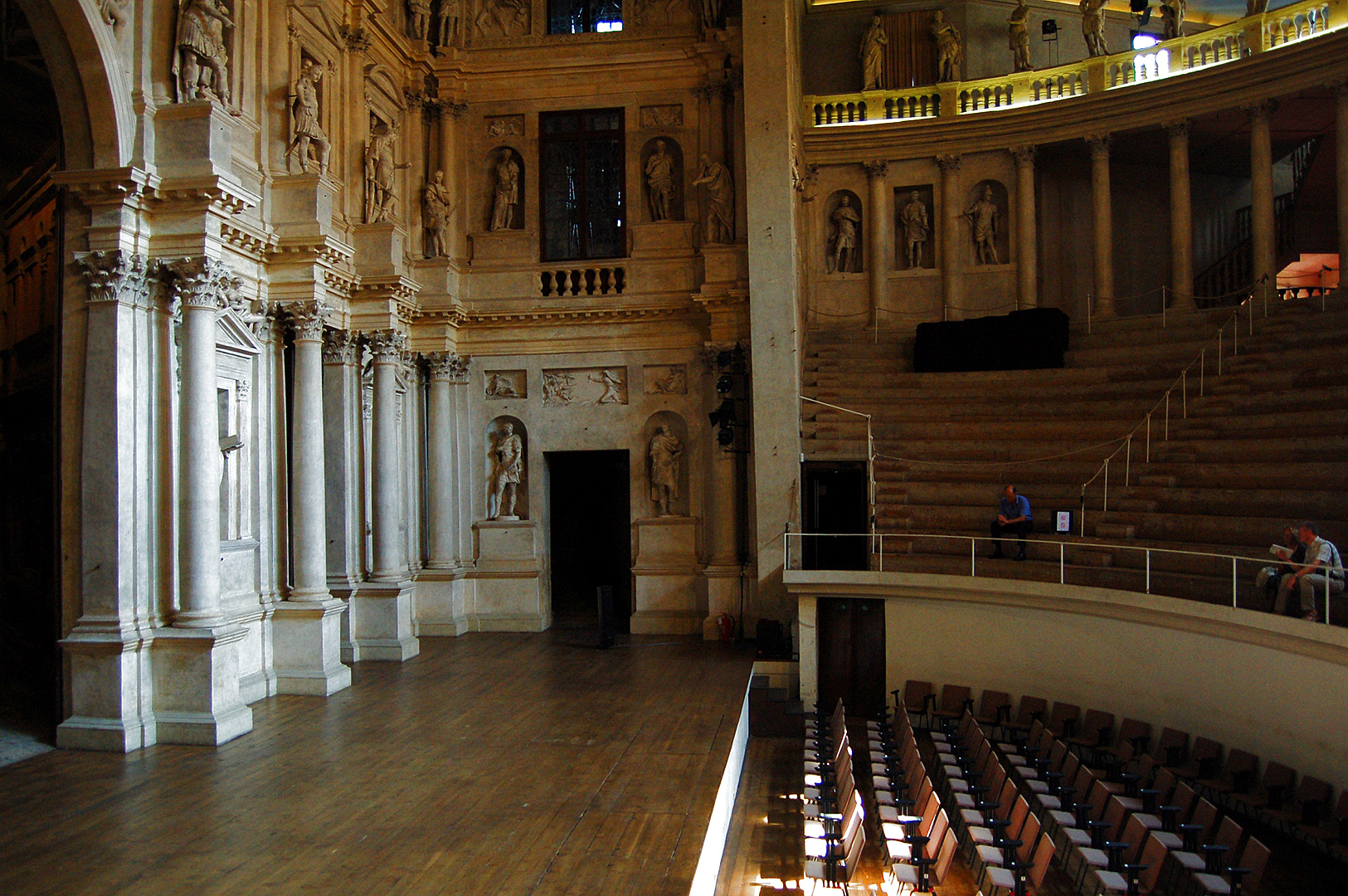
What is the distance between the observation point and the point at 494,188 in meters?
17.2

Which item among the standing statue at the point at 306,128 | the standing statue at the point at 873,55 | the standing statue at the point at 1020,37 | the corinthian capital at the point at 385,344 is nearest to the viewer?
the standing statue at the point at 306,128

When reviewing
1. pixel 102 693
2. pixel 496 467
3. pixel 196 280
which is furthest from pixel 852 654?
pixel 196 280

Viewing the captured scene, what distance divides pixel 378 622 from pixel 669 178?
29.6ft

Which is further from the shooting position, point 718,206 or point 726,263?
point 718,206

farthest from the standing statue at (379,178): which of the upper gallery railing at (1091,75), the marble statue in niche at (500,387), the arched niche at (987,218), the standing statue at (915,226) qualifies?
the arched niche at (987,218)

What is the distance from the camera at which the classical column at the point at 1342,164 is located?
604 inches

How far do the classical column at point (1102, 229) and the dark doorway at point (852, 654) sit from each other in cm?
872

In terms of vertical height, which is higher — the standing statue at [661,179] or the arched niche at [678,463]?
the standing statue at [661,179]

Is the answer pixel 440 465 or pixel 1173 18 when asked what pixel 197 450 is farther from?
pixel 1173 18

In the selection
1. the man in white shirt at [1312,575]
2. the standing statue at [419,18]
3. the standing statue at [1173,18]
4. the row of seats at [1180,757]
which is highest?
the standing statue at [1173,18]

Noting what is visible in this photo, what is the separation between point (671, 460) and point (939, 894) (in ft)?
30.4

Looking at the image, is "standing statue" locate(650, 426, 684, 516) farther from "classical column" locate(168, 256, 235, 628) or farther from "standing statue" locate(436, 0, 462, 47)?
"standing statue" locate(436, 0, 462, 47)

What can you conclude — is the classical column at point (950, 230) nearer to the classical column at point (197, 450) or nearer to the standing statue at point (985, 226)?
the standing statue at point (985, 226)

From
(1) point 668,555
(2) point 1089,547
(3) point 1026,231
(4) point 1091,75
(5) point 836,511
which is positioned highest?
(4) point 1091,75
